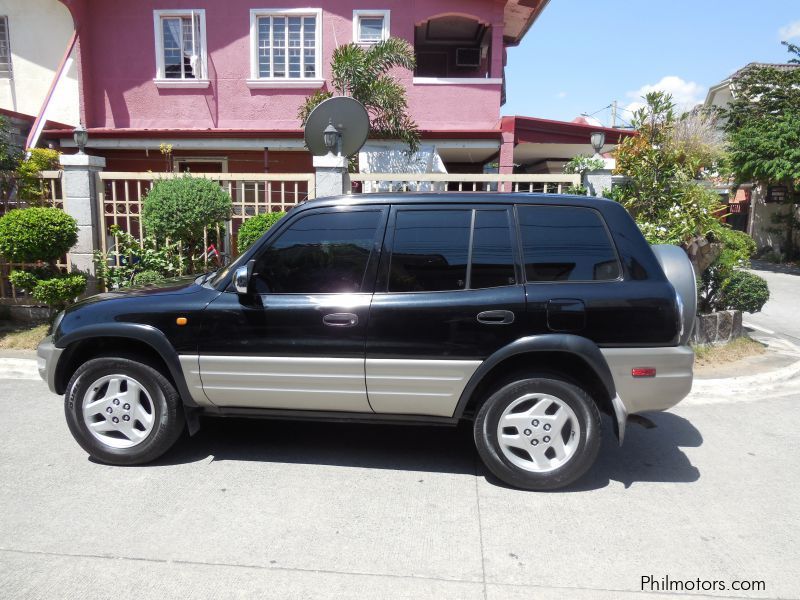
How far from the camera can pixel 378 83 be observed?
1132 centimetres

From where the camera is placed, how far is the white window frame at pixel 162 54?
13203 millimetres

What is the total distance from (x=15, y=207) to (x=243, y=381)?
261 inches

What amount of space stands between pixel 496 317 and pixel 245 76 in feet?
38.1

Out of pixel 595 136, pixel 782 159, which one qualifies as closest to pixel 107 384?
pixel 595 136

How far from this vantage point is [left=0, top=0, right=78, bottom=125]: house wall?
46.1ft

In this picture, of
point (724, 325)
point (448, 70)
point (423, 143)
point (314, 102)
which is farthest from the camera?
point (448, 70)

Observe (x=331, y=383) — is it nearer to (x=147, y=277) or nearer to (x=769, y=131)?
(x=147, y=277)

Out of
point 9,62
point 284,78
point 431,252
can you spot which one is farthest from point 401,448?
point 9,62

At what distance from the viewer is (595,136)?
320 inches

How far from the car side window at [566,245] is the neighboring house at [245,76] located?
9169mm

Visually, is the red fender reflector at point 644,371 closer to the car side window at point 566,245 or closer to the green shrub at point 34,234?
the car side window at point 566,245

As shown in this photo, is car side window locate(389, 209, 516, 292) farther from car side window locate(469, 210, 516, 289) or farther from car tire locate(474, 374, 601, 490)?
car tire locate(474, 374, 601, 490)

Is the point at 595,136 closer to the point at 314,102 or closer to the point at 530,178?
the point at 530,178

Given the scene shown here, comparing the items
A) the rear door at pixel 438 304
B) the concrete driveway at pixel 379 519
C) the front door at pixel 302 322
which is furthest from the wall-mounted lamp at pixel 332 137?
the concrete driveway at pixel 379 519
